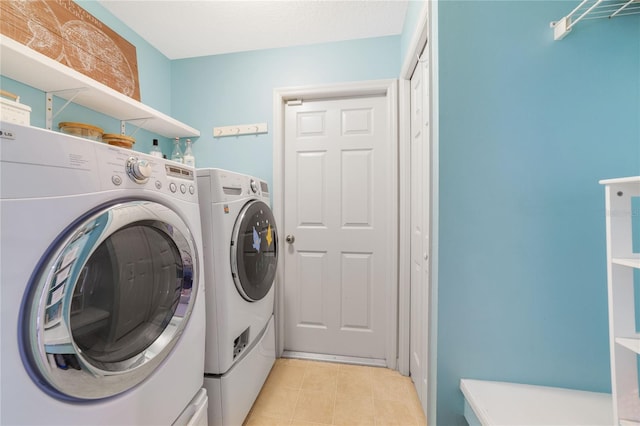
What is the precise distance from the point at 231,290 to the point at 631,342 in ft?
4.38

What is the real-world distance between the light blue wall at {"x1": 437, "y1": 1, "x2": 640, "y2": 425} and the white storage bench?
40 mm

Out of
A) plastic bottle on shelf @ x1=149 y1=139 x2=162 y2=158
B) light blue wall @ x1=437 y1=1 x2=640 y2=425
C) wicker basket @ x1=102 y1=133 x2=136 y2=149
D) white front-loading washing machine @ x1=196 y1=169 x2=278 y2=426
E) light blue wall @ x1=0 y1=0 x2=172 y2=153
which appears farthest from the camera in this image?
plastic bottle on shelf @ x1=149 y1=139 x2=162 y2=158

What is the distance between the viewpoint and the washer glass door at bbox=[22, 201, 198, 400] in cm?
51

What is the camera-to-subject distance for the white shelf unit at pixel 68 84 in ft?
3.22

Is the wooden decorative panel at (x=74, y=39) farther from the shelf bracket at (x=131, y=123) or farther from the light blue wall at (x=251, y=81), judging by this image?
the light blue wall at (x=251, y=81)

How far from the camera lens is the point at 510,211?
939 millimetres

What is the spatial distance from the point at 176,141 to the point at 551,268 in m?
2.40

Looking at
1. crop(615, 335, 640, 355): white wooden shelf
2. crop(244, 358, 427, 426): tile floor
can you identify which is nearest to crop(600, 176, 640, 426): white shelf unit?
crop(615, 335, 640, 355): white wooden shelf

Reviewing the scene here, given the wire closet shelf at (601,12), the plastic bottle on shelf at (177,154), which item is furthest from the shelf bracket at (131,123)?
the wire closet shelf at (601,12)

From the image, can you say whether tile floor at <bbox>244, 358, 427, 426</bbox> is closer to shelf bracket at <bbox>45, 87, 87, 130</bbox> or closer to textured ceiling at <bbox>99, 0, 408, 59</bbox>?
shelf bracket at <bbox>45, 87, 87, 130</bbox>

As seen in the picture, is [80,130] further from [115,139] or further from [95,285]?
[95,285]

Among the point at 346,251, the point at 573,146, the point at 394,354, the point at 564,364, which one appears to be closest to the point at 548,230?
the point at 573,146

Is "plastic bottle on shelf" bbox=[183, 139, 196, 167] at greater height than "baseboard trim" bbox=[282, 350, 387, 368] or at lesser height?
greater

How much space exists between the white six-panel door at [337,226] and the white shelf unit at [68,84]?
0.99 m
